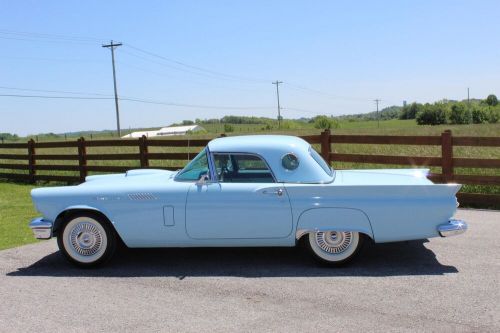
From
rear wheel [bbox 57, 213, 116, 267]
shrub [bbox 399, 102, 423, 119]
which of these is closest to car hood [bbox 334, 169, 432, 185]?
rear wheel [bbox 57, 213, 116, 267]

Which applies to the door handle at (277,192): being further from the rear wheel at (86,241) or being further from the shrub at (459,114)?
the shrub at (459,114)

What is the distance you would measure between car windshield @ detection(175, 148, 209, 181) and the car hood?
1.39 m

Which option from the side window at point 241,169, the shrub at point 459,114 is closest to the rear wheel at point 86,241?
the side window at point 241,169

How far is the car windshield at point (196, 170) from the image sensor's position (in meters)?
5.46

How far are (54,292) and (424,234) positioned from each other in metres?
3.55

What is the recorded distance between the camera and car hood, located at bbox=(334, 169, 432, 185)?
532 centimetres

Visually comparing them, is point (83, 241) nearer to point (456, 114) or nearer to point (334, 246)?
point (334, 246)

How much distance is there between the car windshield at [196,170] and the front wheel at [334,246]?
131 cm

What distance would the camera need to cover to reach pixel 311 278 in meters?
4.93

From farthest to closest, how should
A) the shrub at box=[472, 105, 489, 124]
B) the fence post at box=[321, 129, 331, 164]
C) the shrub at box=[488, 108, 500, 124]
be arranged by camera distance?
the shrub at box=[472, 105, 489, 124], the shrub at box=[488, 108, 500, 124], the fence post at box=[321, 129, 331, 164]

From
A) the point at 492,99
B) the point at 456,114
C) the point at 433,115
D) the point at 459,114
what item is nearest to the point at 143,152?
the point at 433,115

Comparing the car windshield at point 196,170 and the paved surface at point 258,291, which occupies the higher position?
the car windshield at point 196,170

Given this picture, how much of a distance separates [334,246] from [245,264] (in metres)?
0.98

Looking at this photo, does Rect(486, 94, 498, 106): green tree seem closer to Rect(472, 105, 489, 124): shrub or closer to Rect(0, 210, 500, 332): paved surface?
Rect(472, 105, 489, 124): shrub
